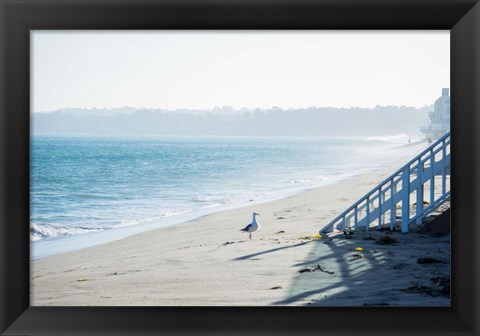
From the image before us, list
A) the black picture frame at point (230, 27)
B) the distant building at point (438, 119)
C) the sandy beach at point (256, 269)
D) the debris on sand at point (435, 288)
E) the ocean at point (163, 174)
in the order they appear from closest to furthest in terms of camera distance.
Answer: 1. the black picture frame at point (230, 27)
2. the debris on sand at point (435, 288)
3. the sandy beach at point (256, 269)
4. the ocean at point (163, 174)
5. the distant building at point (438, 119)

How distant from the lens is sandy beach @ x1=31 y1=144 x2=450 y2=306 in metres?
3.14

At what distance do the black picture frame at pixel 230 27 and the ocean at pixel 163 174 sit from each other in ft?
17.2

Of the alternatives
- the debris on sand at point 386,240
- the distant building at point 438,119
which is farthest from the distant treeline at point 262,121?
the debris on sand at point 386,240

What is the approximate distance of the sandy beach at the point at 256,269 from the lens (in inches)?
124

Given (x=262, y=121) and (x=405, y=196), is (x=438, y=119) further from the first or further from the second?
(x=405, y=196)

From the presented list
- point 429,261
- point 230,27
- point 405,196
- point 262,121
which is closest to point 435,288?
point 429,261

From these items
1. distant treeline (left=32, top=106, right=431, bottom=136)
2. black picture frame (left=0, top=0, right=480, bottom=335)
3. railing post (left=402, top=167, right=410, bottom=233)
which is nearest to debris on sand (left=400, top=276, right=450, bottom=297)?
black picture frame (left=0, top=0, right=480, bottom=335)

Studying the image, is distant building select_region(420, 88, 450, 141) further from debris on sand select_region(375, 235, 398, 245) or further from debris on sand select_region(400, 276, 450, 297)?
debris on sand select_region(400, 276, 450, 297)

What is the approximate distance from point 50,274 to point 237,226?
7.70 feet

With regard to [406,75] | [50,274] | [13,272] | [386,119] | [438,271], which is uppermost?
[406,75]

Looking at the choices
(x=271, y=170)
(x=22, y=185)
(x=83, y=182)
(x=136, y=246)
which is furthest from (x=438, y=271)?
(x=271, y=170)

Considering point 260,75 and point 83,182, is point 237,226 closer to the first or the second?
point 83,182

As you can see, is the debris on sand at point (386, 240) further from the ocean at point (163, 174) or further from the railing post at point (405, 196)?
the ocean at point (163, 174)

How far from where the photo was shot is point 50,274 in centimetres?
579
